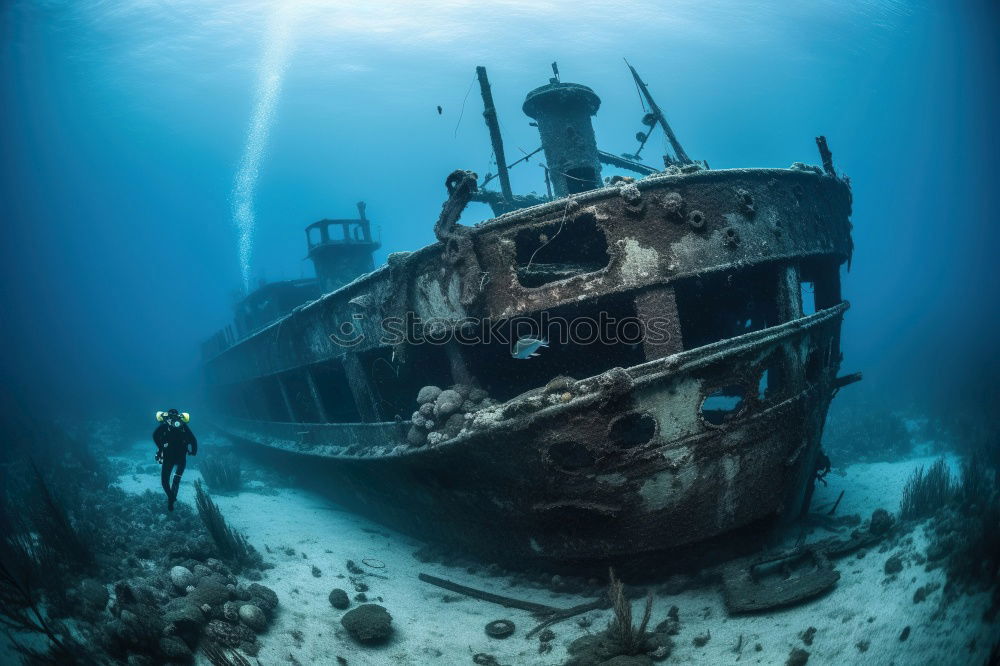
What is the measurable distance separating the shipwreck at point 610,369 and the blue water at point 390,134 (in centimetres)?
2085

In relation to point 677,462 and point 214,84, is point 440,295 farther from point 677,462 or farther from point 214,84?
point 214,84

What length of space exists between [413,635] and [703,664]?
2804mm

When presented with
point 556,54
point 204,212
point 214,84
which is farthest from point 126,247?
point 556,54

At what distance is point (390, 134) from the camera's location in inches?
6255

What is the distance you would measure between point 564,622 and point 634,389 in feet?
8.67

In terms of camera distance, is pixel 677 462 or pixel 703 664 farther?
pixel 677 462

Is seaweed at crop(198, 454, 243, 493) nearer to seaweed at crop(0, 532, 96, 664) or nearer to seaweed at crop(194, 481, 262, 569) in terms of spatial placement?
seaweed at crop(194, 481, 262, 569)

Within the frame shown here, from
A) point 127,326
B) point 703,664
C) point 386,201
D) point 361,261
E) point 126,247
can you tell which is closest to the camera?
point 703,664

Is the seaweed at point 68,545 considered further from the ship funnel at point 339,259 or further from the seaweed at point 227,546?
the ship funnel at point 339,259

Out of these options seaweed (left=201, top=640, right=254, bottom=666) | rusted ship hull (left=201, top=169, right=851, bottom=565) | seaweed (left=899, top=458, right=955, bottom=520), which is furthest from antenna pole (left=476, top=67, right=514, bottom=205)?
seaweed (left=899, top=458, right=955, bottom=520)

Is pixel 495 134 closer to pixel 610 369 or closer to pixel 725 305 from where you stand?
pixel 725 305

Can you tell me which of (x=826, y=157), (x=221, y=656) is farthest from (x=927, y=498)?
(x=221, y=656)

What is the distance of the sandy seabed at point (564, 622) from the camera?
3.17 meters

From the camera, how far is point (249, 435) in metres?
12.8
